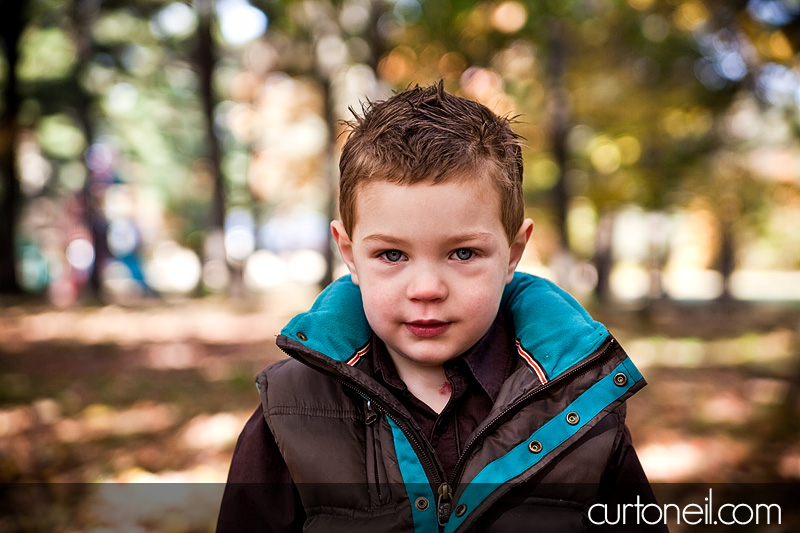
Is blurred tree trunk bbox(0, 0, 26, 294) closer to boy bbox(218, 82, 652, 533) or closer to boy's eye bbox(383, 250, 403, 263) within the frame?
boy bbox(218, 82, 652, 533)

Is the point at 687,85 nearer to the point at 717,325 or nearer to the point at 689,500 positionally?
the point at 717,325

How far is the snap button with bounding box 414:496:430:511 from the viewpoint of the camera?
1534 mm

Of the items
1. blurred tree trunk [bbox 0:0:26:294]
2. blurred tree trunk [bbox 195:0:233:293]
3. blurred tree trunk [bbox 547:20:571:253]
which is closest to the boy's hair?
blurred tree trunk [bbox 547:20:571:253]

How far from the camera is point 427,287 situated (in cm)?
153

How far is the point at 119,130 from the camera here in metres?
24.4

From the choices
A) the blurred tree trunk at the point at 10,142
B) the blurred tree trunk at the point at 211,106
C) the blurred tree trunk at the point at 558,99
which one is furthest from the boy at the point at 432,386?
the blurred tree trunk at the point at 10,142

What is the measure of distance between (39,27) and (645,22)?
16053 mm

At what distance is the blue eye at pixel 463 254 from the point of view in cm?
158

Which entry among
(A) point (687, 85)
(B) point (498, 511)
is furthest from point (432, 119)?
(A) point (687, 85)

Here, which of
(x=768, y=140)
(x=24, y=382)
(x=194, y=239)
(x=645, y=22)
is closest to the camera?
(x=24, y=382)

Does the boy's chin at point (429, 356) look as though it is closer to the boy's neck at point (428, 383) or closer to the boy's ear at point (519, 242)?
the boy's neck at point (428, 383)

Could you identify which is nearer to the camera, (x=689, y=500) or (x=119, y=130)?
(x=689, y=500)

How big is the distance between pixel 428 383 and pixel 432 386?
1 cm

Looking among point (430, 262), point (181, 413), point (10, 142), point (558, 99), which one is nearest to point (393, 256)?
point (430, 262)
